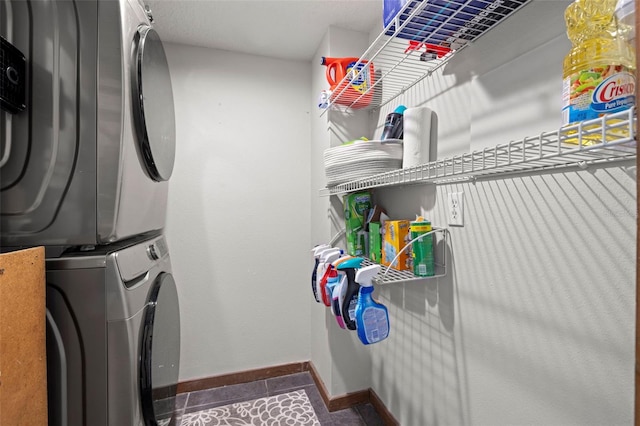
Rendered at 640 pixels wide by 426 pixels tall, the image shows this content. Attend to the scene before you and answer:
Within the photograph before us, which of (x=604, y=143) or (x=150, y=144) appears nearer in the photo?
(x=604, y=143)

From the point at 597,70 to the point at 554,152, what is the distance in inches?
7.2

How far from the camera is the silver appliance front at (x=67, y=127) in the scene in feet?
2.71

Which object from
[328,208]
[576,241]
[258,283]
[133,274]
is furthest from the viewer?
[258,283]

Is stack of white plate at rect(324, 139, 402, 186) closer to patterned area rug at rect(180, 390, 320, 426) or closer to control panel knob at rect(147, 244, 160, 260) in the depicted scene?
control panel knob at rect(147, 244, 160, 260)

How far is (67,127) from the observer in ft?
2.75

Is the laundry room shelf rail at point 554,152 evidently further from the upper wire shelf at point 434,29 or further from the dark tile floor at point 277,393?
the dark tile floor at point 277,393

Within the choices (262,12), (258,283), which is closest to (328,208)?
(258,283)

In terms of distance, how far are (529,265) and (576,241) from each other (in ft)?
0.49

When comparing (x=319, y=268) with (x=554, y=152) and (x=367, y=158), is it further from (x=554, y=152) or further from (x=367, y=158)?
(x=554, y=152)

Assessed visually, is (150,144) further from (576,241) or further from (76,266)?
(576,241)

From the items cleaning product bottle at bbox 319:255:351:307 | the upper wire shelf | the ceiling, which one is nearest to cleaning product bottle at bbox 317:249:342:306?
cleaning product bottle at bbox 319:255:351:307

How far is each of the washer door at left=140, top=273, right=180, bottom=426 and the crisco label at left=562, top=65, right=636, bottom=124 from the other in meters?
1.29

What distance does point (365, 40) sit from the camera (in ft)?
5.98

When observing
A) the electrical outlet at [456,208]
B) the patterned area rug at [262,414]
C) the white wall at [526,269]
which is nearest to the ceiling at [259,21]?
the white wall at [526,269]
